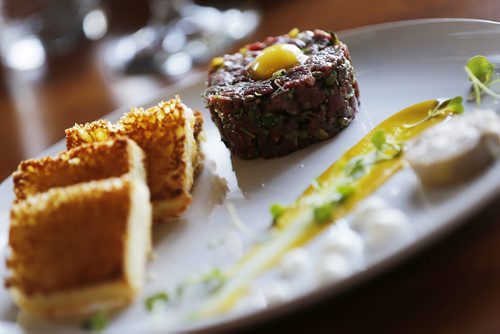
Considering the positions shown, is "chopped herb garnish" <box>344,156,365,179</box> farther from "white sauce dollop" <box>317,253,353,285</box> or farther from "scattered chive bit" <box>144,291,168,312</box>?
"scattered chive bit" <box>144,291,168,312</box>

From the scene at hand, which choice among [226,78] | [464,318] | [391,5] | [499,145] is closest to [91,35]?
[391,5]

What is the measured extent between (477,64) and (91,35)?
13.6ft

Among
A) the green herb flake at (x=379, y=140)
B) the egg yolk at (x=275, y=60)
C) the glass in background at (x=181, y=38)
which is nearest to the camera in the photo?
the green herb flake at (x=379, y=140)

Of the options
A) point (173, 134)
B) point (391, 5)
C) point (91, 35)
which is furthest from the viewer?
point (91, 35)

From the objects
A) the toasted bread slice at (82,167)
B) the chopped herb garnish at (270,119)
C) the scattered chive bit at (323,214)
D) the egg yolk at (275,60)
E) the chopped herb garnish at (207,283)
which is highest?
the egg yolk at (275,60)

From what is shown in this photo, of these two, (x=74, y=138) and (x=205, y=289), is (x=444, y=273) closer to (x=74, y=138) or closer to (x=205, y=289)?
(x=205, y=289)

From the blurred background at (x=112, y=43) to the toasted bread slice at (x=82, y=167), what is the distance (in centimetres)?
152

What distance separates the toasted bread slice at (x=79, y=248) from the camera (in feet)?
7.42

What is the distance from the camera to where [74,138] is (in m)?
3.07

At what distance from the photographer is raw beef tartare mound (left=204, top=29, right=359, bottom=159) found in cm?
299

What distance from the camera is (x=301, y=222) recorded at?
2562 millimetres

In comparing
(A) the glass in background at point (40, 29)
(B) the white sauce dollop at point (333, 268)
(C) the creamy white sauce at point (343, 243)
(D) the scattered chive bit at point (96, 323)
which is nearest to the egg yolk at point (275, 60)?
(C) the creamy white sauce at point (343, 243)

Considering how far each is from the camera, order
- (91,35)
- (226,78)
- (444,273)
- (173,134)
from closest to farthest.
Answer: (444,273), (173,134), (226,78), (91,35)

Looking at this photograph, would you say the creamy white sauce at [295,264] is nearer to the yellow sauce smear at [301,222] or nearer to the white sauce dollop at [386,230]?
the yellow sauce smear at [301,222]
